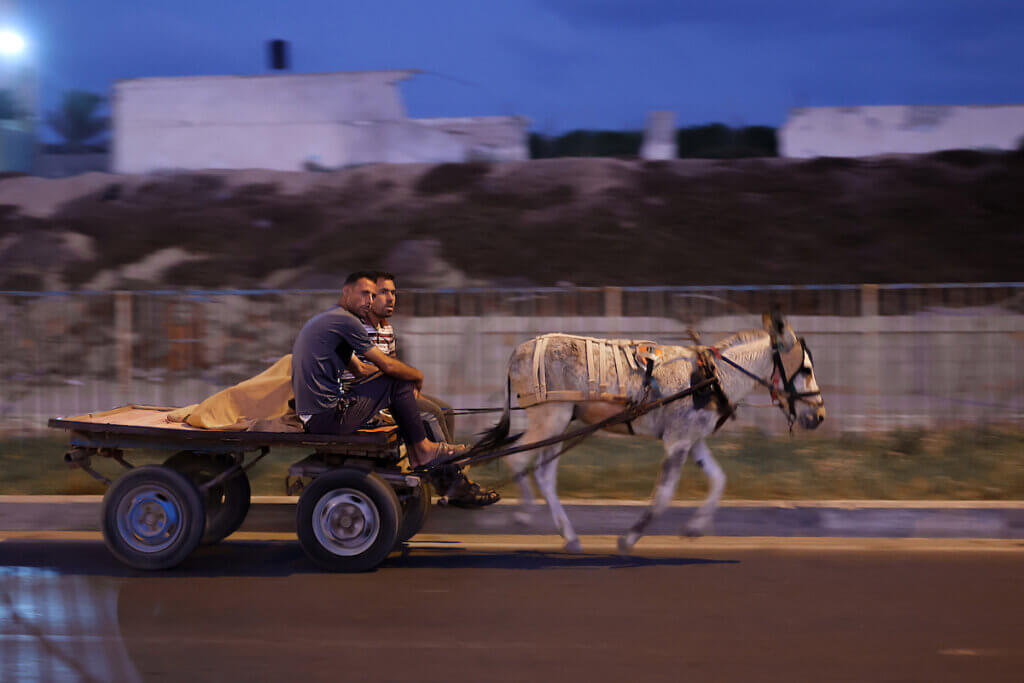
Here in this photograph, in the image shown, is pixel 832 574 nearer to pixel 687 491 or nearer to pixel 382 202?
pixel 687 491

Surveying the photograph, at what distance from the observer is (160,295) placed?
12773 mm

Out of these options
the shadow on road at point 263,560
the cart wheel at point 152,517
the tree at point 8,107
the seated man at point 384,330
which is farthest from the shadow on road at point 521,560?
the tree at point 8,107

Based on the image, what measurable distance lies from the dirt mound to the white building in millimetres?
2786

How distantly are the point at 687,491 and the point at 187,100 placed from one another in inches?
1258

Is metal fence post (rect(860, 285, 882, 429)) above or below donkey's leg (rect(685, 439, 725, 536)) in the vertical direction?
above

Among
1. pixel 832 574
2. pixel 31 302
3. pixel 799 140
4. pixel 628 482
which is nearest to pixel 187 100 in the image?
pixel 799 140

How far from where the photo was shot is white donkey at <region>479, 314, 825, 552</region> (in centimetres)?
755

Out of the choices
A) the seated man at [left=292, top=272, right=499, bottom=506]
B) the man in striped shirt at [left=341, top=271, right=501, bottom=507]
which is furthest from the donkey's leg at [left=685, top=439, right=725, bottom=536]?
the seated man at [left=292, top=272, right=499, bottom=506]

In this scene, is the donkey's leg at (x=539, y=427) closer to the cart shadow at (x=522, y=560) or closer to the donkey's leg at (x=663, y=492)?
the cart shadow at (x=522, y=560)

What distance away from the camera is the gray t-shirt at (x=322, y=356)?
22.5ft

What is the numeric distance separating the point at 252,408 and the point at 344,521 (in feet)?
3.49

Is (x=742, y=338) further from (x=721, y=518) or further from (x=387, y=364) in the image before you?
(x=387, y=364)

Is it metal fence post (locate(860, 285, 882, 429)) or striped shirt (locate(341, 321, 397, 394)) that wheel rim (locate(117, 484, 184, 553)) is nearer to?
striped shirt (locate(341, 321, 397, 394))

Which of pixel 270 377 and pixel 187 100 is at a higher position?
pixel 187 100
